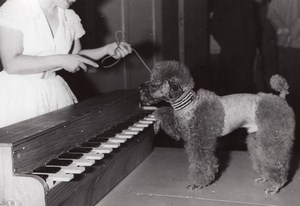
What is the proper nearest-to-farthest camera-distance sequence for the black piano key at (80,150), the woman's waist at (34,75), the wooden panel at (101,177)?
the wooden panel at (101,177), the black piano key at (80,150), the woman's waist at (34,75)

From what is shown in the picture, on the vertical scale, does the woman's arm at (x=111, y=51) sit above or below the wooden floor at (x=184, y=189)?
above

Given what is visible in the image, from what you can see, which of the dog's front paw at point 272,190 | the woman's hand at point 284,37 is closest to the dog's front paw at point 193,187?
the dog's front paw at point 272,190

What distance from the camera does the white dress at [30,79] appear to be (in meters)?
1.61

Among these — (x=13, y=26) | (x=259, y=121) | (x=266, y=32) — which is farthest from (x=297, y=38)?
(x=13, y=26)

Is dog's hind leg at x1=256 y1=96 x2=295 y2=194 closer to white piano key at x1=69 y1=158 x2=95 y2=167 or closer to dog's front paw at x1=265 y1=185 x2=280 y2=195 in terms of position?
dog's front paw at x1=265 y1=185 x2=280 y2=195

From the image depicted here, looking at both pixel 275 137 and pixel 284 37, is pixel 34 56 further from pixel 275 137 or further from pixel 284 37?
pixel 284 37

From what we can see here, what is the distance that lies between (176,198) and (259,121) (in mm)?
395

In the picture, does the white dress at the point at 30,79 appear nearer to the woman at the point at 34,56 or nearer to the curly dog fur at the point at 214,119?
the woman at the point at 34,56

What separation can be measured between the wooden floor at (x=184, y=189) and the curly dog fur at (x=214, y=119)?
0.05 m

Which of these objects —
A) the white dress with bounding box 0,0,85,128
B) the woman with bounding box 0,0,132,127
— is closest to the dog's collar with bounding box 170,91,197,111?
the woman with bounding box 0,0,132,127

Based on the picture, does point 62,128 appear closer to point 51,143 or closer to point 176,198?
point 51,143

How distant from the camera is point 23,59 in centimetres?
149

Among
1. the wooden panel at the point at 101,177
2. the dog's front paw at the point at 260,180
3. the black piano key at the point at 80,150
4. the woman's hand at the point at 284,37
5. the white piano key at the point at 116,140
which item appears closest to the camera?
the wooden panel at the point at 101,177

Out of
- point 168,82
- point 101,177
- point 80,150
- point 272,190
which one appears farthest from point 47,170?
point 272,190
